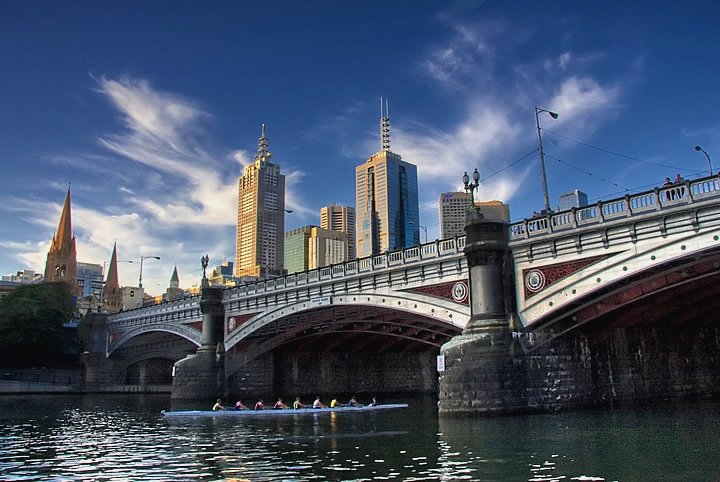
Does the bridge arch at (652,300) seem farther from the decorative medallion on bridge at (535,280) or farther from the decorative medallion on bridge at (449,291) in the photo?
the decorative medallion on bridge at (449,291)

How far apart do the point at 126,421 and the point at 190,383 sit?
1641 centimetres

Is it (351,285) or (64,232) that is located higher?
(64,232)

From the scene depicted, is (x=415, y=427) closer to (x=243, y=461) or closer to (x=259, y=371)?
(x=243, y=461)

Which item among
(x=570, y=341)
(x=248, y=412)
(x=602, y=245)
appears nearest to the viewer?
(x=602, y=245)

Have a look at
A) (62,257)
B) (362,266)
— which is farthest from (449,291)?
(62,257)

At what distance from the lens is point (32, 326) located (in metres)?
81.1

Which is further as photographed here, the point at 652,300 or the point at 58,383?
the point at 58,383

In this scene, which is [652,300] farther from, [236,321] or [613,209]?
[236,321]

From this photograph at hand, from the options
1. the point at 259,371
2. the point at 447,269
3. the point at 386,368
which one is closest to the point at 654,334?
the point at 447,269

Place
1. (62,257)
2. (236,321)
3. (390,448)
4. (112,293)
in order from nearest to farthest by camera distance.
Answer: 1. (390,448)
2. (236,321)
3. (62,257)
4. (112,293)

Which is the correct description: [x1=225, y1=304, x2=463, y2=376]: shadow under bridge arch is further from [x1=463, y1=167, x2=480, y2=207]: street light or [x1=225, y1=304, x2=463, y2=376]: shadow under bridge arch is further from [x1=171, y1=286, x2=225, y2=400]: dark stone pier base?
[x1=463, y1=167, x2=480, y2=207]: street light

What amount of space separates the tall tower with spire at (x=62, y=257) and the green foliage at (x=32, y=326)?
53.0 metres

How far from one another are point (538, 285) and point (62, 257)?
130808mm

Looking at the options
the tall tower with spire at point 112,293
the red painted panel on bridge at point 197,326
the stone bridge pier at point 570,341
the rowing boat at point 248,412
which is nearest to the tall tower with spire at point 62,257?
the tall tower with spire at point 112,293
